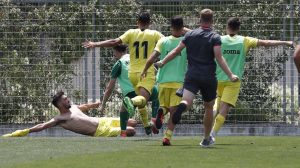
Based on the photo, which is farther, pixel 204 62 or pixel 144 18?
pixel 144 18

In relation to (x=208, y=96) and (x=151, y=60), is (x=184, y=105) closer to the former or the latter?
(x=208, y=96)

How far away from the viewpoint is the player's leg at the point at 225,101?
1778 cm

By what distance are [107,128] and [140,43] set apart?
8.88 ft

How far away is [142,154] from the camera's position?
547 inches

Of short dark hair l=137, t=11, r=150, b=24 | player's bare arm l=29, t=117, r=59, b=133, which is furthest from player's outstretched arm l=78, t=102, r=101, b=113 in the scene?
short dark hair l=137, t=11, r=150, b=24

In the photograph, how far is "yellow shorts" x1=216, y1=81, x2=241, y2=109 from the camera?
17867 mm

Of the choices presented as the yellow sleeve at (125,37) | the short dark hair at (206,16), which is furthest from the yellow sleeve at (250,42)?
the short dark hair at (206,16)

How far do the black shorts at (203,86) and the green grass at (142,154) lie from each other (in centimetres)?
79

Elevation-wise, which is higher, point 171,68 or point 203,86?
point 171,68

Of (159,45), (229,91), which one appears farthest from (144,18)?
(229,91)

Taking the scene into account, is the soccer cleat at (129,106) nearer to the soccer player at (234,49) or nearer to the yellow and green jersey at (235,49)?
the soccer player at (234,49)

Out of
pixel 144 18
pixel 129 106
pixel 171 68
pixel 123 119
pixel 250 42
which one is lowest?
pixel 123 119

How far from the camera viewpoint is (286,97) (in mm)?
22938

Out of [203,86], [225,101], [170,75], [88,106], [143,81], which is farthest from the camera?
[88,106]
